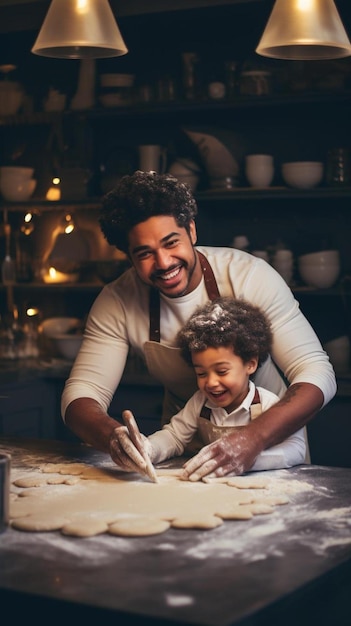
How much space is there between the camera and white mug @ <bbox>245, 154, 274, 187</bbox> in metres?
4.50

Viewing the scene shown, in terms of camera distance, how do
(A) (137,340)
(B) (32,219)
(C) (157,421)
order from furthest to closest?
1. (B) (32,219)
2. (C) (157,421)
3. (A) (137,340)

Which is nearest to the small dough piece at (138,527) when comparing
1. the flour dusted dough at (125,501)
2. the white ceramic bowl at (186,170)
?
the flour dusted dough at (125,501)

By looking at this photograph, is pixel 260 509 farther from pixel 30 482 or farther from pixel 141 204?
pixel 141 204

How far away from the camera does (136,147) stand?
4.80 metres

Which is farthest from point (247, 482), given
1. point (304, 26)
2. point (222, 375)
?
point (304, 26)

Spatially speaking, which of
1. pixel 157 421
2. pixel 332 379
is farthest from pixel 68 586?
pixel 157 421

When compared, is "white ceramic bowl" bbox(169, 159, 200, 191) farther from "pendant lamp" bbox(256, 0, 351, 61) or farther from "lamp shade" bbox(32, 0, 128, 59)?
"pendant lamp" bbox(256, 0, 351, 61)

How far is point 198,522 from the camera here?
186cm

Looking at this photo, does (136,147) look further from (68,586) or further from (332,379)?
(68,586)

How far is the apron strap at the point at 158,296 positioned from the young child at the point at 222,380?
180 mm

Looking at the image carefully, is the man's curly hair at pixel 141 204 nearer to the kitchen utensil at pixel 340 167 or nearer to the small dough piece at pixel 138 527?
the small dough piece at pixel 138 527

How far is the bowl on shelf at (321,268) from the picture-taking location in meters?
4.39

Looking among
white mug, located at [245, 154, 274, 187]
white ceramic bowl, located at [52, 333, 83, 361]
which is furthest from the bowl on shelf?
white ceramic bowl, located at [52, 333, 83, 361]

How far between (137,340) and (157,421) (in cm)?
164
